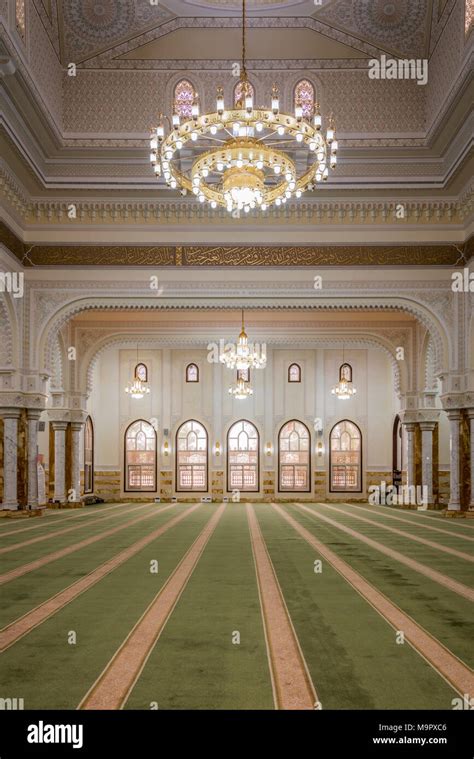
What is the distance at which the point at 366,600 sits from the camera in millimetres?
3871

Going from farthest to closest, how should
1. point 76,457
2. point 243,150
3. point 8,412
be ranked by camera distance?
point 76,457
point 8,412
point 243,150

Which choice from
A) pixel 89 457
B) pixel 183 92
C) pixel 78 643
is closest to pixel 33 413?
pixel 183 92

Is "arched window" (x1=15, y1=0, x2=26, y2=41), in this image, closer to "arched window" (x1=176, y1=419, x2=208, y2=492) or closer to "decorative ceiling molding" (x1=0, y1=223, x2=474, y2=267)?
"decorative ceiling molding" (x1=0, y1=223, x2=474, y2=267)

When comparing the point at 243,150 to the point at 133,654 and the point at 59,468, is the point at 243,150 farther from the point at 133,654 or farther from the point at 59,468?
the point at 59,468

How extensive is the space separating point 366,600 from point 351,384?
43.0 feet

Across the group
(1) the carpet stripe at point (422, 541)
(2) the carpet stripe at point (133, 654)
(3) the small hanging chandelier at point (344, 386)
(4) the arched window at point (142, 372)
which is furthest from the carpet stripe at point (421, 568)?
(4) the arched window at point (142, 372)

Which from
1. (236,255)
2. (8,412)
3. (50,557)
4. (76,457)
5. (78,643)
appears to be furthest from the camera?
(76,457)

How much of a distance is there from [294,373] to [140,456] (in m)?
4.25

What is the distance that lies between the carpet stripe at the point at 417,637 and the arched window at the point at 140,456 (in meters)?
12.5

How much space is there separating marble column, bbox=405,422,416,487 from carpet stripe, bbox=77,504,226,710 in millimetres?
9513

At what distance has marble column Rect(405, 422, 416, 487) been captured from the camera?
1349 cm

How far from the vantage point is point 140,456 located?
1739cm

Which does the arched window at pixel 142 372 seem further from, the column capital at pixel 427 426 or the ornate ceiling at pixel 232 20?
the ornate ceiling at pixel 232 20
